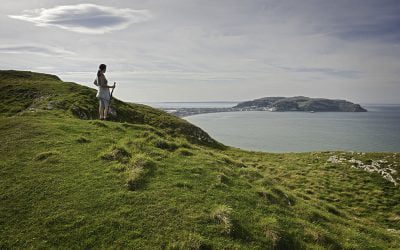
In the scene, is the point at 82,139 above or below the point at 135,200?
above

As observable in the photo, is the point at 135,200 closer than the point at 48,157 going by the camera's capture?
Yes

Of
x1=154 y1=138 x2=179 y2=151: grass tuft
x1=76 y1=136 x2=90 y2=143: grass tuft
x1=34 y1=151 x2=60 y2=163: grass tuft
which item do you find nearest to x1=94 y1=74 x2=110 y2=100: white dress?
x1=76 y1=136 x2=90 y2=143: grass tuft

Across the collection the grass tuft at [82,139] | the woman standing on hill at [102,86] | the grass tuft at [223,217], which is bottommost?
the grass tuft at [223,217]

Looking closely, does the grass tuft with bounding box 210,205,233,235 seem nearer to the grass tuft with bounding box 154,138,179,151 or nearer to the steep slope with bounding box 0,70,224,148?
the grass tuft with bounding box 154,138,179,151

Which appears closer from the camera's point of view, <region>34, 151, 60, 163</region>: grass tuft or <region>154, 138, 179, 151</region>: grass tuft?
<region>34, 151, 60, 163</region>: grass tuft

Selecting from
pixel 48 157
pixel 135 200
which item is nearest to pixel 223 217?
pixel 135 200

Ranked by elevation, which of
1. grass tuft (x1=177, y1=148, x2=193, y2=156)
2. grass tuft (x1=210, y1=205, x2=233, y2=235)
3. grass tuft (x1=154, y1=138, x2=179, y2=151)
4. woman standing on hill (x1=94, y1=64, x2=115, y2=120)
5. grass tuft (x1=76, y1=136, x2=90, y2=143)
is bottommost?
grass tuft (x1=210, y1=205, x2=233, y2=235)

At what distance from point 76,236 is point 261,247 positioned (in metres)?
6.73

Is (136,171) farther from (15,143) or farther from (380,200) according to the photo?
A: (380,200)

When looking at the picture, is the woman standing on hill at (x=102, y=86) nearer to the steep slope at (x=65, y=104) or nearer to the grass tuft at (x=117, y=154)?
the grass tuft at (x=117, y=154)

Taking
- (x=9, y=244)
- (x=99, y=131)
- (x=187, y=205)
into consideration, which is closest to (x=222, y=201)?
(x=187, y=205)

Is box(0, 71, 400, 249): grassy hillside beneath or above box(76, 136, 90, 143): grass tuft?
beneath

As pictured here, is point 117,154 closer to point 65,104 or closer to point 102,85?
point 102,85

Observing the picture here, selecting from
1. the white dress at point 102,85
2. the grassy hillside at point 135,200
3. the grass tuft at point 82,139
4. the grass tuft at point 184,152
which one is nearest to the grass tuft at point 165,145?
the grassy hillside at point 135,200
